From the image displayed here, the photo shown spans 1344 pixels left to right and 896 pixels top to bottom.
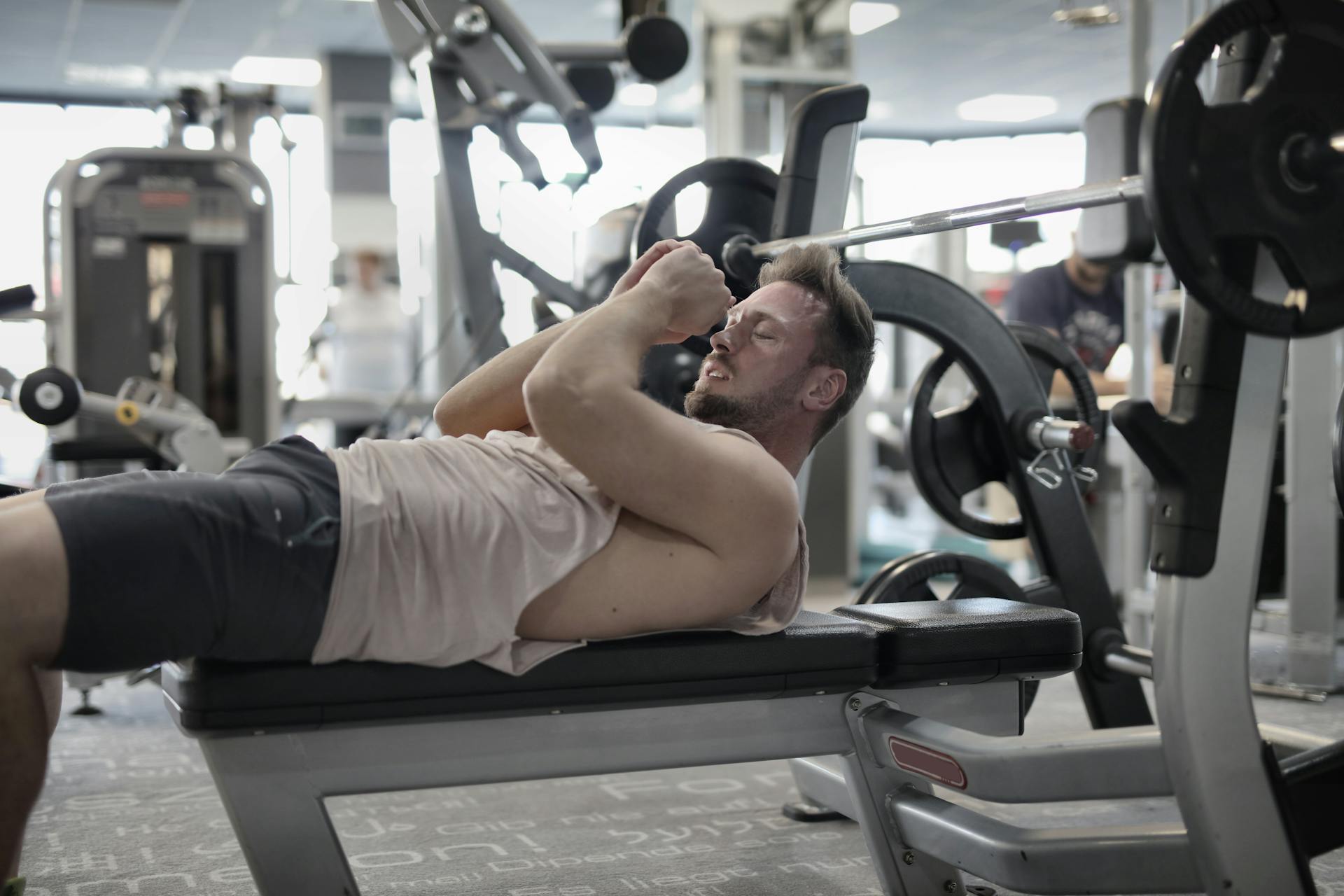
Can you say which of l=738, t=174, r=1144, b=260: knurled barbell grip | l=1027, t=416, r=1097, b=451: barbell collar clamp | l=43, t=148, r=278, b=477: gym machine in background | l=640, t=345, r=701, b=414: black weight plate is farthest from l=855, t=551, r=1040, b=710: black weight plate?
l=43, t=148, r=278, b=477: gym machine in background

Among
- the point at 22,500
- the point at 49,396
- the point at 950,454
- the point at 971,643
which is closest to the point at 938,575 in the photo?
the point at 950,454

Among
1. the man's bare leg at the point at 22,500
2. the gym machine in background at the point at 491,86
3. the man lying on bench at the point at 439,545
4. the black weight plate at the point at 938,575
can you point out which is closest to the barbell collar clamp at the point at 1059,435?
the black weight plate at the point at 938,575

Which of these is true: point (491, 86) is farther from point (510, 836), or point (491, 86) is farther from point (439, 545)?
point (439, 545)

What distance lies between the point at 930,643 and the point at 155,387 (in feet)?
7.86

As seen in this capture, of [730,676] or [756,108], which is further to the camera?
[756,108]

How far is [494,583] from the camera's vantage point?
4.55 feet

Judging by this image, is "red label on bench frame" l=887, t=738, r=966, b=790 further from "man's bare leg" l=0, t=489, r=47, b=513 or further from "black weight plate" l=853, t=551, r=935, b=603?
"man's bare leg" l=0, t=489, r=47, b=513

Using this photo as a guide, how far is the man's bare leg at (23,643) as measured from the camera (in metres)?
1.21

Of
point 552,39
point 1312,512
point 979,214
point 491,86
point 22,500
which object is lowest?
point 1312,512

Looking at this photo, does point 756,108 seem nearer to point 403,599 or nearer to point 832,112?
point 832,112

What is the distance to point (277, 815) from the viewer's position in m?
1.35

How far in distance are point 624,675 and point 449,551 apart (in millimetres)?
244

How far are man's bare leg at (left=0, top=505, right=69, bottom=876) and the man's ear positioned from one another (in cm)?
94

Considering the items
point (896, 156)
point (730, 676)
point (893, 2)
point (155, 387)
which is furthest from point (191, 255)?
point (896, 156)
